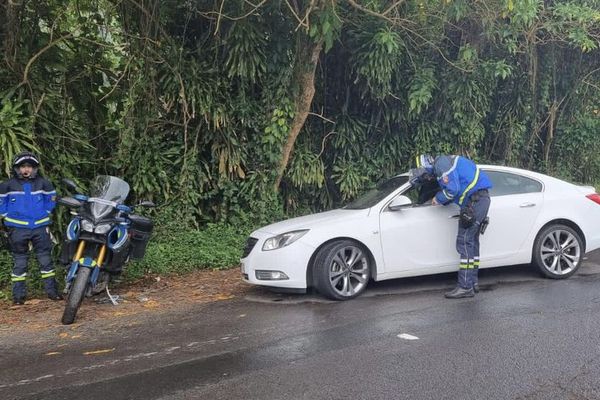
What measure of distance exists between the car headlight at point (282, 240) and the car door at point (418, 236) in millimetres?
969

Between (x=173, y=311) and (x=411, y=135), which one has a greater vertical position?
(x=411, y=135)

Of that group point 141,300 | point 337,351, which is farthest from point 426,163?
point 141,300

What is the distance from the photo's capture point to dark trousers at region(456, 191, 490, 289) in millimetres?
6551

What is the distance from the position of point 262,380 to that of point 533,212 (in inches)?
174

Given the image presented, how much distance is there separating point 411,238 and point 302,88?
152 inches

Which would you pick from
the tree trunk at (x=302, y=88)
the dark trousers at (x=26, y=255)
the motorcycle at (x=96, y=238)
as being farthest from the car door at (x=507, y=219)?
the dark trousers at (x=26, y=255)

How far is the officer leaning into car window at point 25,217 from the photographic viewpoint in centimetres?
695

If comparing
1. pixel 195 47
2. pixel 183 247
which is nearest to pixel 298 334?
pixel 183 247

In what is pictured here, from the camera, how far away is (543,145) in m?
13.5

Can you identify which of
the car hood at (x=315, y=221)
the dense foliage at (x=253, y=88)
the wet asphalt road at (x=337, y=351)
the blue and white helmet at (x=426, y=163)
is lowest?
the wet asphalt road at (x=337, y=351)

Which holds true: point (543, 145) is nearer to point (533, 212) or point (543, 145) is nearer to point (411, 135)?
point (411, 135)

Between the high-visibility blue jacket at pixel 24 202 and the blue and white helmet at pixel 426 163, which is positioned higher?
the blue and white helmet at pixel 426 163

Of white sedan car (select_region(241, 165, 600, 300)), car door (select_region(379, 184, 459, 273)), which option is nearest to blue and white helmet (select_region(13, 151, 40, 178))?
white sedan car (select_region(241, 165, 600, 300))

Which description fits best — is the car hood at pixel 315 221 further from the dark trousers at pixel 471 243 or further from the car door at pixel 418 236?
the dark trousers at pixel 471 243
